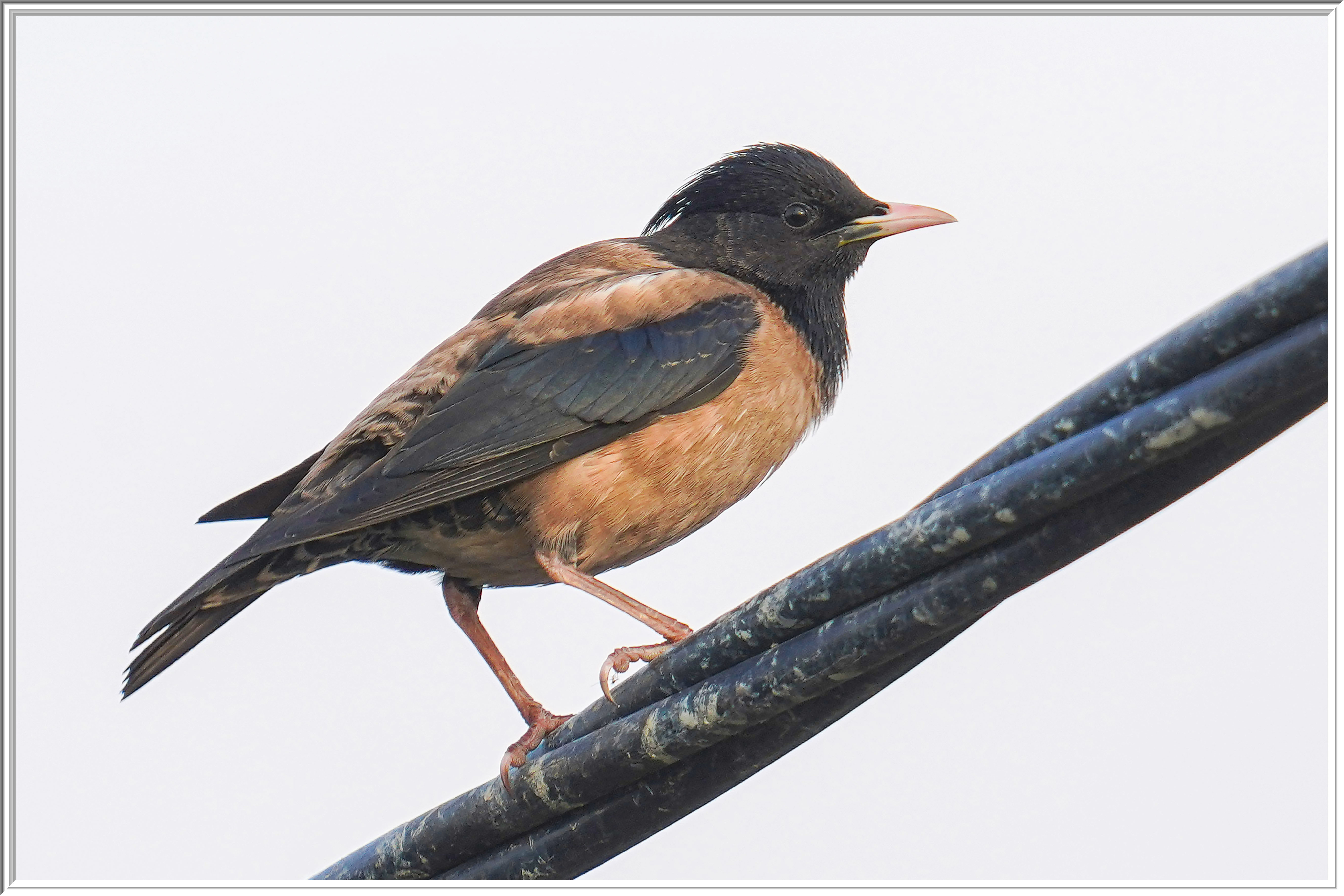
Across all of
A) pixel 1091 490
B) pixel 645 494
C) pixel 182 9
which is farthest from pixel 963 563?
pixel 182 9

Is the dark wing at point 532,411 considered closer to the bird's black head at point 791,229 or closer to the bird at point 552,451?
the bird at point 552,451

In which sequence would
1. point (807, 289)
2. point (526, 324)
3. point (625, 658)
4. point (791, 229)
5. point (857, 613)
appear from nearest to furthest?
point (857, 613)
point (625, 658)
point (526, 324)
point (807, 289)
point (791, 229)

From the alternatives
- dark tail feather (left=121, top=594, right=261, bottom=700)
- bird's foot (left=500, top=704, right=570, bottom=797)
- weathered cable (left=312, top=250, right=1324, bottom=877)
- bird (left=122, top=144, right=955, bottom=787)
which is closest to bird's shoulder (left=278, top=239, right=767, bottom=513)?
bird (left=122, top=144, right=955, bottom=787)

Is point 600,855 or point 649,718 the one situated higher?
point 649,718

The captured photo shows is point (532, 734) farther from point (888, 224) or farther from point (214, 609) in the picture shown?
point (888, 224)

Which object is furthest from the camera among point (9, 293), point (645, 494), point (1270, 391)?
point (9, 293)

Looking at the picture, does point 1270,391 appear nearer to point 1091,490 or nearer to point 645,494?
point 1091,490

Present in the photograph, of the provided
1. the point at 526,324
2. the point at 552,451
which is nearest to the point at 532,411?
the point at 552,451
